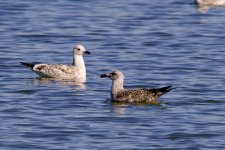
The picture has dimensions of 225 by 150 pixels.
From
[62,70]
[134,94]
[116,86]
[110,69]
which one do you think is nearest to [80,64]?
[62,70]

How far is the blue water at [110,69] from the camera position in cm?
1806

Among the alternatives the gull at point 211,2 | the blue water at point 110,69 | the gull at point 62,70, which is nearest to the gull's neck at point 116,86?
the blue water at point 110,69

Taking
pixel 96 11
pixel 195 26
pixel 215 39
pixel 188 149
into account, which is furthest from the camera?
pixel 96 11

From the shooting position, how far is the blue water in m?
18.1

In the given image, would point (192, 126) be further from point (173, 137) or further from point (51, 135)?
point (51, 135)

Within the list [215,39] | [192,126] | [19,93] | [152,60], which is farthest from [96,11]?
[192,126]

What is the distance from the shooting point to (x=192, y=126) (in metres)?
18.9

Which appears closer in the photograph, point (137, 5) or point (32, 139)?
point (32, 139)

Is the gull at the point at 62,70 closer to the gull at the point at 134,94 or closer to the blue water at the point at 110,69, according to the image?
the blue water at the point at 110,69

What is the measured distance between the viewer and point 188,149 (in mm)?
17234

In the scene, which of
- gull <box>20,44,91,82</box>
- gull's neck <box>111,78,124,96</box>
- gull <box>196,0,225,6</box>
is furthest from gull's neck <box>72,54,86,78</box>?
gull <box>196,0,225,6</box>

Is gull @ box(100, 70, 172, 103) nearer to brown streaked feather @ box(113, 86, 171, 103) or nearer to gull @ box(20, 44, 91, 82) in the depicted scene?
brown streaked feather @ box(113, 86, 171, 103)

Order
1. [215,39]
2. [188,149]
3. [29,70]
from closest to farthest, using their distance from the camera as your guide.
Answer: [188,149], [29,70], [215,39]

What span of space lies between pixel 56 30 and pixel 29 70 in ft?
20.8
